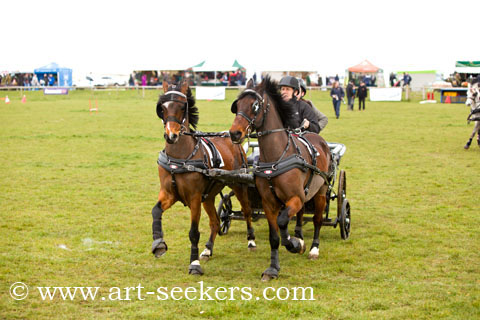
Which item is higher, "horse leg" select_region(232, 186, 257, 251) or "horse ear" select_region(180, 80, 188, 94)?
"horse ear" select_region(180, 80, 188, 94)

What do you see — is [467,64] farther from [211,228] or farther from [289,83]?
[211,228]

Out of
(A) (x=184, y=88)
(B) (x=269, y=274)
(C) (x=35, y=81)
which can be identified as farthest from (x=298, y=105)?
(C) (x=35, y=81)

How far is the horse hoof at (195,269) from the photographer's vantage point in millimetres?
6980

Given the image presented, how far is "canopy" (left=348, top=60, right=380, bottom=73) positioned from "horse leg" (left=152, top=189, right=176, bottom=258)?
48.9 metres

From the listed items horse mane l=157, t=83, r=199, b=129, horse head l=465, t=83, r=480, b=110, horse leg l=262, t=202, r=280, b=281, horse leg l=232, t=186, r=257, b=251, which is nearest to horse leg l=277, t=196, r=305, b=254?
horse leg l=262, t=202, r=280, b=281

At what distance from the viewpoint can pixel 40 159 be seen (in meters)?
16.4

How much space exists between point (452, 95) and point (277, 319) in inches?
1583

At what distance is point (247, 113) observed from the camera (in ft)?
21.9

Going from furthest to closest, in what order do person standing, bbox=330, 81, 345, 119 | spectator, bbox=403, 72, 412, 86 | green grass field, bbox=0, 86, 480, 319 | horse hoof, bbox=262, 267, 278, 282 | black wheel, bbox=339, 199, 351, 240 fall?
1. spectator, bbox=403, 72, 412, 86
2. person standing, bbox=330, 81, 345, 119
3. black wheel, bbox=339, 199, 351, 240
4. horse hoof, bbox=262, 267, 278, 282
5. green grass field, bbox=0, 86, 480, 319

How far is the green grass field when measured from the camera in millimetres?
5863

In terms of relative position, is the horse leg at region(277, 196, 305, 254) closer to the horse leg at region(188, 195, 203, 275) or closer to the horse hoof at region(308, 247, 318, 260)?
the horse hoof at region(308, 247, 318, 260)

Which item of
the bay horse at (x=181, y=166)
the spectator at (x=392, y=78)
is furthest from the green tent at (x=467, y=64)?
the bay horse at (x=181, y=166)

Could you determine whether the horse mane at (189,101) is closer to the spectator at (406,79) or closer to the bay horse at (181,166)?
the bay horse at (181,166)

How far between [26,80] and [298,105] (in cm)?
5187
